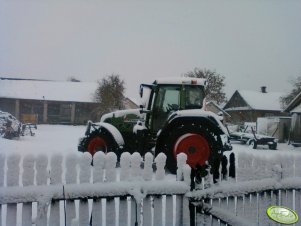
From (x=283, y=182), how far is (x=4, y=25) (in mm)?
2322

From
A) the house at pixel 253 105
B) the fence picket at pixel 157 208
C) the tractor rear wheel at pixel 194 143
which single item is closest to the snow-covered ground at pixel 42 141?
the fence picket at pixel 157 208

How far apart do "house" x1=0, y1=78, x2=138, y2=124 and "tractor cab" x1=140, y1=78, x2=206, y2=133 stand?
2.32 ft

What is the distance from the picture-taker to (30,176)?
5.09ft

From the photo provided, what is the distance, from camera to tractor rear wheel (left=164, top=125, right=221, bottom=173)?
10.9ft

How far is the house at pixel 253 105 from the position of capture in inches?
112

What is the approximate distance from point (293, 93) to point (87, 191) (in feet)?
7.44

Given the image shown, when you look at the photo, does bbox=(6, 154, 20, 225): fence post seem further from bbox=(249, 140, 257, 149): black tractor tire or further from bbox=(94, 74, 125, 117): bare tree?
bbox=(249, 140, 257, 149): black tractor tire

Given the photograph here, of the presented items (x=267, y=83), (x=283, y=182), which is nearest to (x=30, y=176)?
(x=283, y=182)

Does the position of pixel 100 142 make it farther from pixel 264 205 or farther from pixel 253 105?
pixel 264 205

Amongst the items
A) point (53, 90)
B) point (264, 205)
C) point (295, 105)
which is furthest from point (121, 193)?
point (295, 105)

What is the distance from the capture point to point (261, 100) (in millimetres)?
2977

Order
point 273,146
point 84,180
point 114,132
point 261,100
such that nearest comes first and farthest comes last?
point 84,180, point 261,100, point 273,146, point 114,132

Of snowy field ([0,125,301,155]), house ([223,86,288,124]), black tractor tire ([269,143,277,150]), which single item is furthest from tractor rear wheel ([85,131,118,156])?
black tractor tire ([269,143,277,150])

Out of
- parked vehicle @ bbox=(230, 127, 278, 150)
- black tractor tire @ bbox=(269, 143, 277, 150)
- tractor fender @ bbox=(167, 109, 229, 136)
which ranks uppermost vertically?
tractor fender @ bbox=(167, 109, 229, 136)
